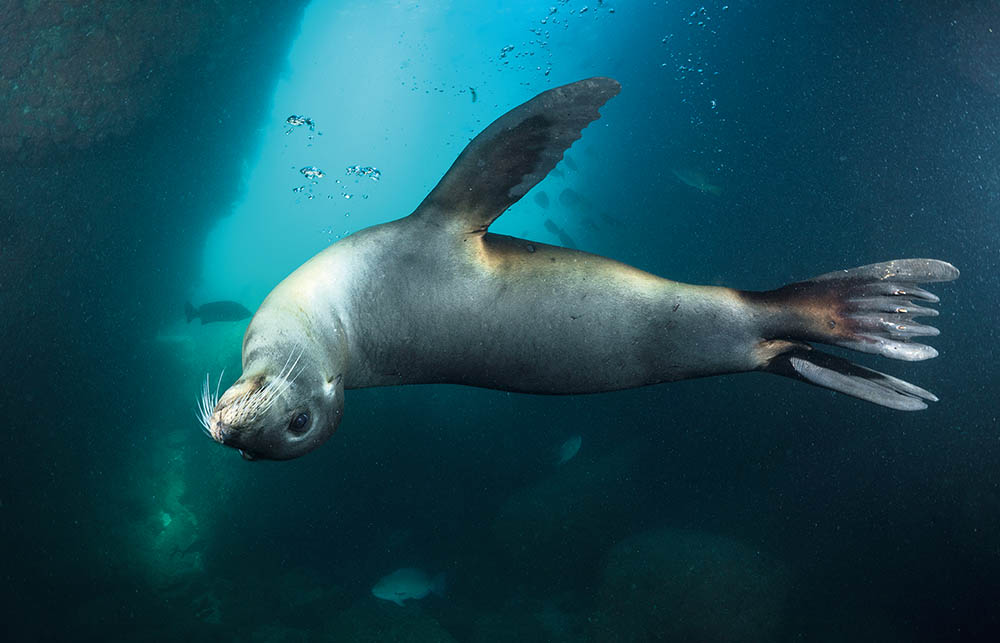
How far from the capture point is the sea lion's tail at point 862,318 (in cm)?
221

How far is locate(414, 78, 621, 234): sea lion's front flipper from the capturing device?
2.13m

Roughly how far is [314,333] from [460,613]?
7.49 metres

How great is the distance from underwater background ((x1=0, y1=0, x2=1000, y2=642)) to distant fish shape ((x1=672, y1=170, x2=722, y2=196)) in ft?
0.42

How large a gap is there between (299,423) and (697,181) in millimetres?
10591

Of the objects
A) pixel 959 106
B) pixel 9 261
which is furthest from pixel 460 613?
pixel 959 106

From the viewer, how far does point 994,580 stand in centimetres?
695

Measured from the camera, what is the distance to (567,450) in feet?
28.0

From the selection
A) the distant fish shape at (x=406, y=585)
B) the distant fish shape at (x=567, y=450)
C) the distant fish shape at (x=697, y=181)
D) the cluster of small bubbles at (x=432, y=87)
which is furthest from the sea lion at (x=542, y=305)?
the cluster of small bubbles at (x=432, y=87)

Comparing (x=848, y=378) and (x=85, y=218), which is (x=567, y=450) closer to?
(x=848, y=378)

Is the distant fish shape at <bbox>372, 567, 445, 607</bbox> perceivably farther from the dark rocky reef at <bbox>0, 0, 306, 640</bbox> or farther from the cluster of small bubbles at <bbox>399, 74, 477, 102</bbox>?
the cluster of small bubbles at <bbox>399, 74, 477, 102</bbox>

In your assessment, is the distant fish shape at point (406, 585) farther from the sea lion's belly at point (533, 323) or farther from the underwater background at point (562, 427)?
the sea lion's belly at point (533, 323)

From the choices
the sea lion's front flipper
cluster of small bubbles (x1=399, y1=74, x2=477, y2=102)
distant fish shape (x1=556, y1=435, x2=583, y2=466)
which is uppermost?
the sea lion's front flipper

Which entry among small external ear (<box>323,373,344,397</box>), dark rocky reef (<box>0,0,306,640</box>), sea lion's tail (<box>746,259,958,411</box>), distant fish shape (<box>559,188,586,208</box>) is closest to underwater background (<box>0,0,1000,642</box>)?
dark rocky reef (<box>0,0,306,640</box>)

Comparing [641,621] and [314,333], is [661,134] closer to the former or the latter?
[641,621]
